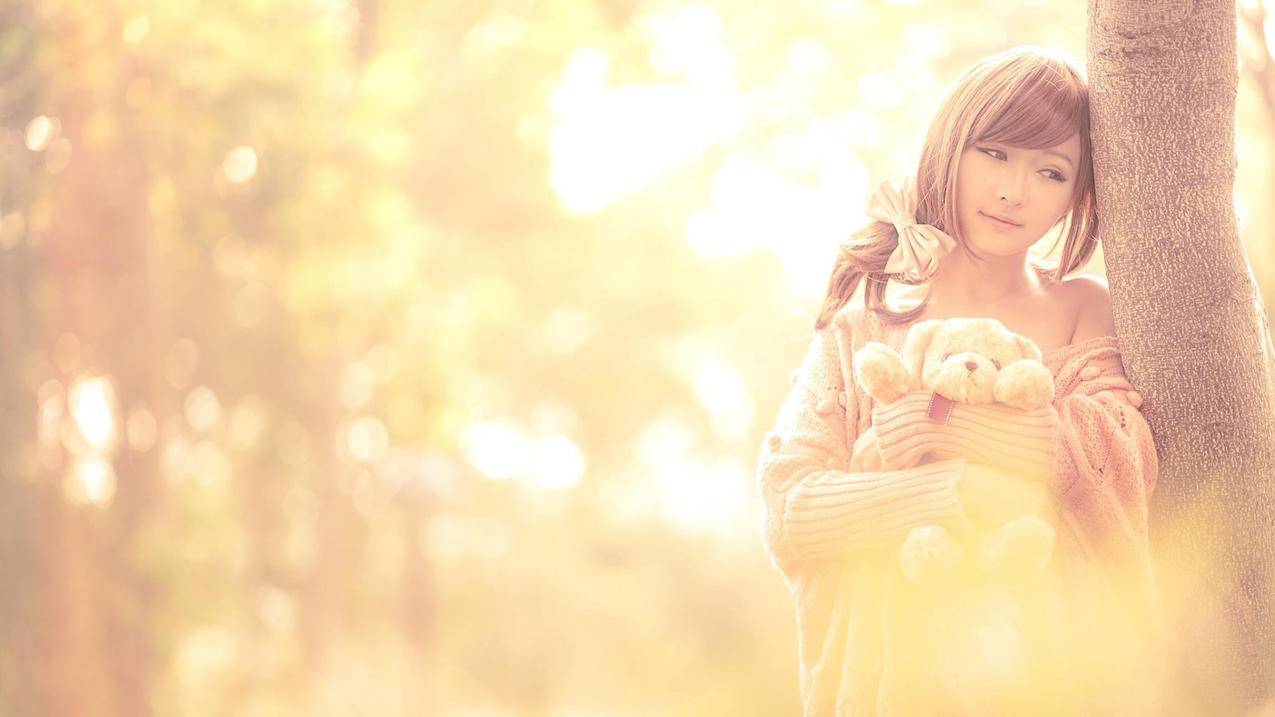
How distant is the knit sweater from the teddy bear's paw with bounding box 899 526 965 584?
0.03 metres

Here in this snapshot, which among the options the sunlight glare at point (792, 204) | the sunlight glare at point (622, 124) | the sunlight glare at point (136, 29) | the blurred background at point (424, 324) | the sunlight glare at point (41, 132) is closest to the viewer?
the sunlight glare at point (41, 132)

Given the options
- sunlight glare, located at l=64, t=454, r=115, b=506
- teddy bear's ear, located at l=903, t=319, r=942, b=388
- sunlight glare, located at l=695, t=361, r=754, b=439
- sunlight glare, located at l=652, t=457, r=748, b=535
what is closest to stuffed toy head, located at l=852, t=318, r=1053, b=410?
teddy bear's ear, located at l=903, t=319, r=942, b=388

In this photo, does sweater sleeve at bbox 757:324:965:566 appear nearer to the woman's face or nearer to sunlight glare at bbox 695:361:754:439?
the woman's face

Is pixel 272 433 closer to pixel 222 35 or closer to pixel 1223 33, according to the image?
pixel 222 35

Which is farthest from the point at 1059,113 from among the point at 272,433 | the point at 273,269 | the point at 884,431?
the point at 272,433

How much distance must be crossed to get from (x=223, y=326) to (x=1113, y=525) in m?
12.6

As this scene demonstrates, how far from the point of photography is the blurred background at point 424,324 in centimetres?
744

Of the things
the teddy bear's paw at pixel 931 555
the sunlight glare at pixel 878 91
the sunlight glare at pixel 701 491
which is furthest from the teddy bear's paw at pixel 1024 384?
the sunlight glare at pixel 701 491

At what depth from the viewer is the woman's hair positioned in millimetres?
2340

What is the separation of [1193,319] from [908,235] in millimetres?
520

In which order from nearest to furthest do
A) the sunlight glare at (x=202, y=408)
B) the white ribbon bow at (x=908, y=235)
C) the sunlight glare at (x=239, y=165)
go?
1. the white ribbon bow at (x=908, y=235)
2. the sunlight glare at (x=239, y=165)
3. the sunlight glare at (x=202, y=408)

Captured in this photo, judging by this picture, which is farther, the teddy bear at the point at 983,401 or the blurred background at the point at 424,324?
the blurred background at the point at 424,324

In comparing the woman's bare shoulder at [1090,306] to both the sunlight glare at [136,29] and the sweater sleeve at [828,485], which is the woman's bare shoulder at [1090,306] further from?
the sunlight glare at [136,29]

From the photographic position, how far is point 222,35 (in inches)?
295
